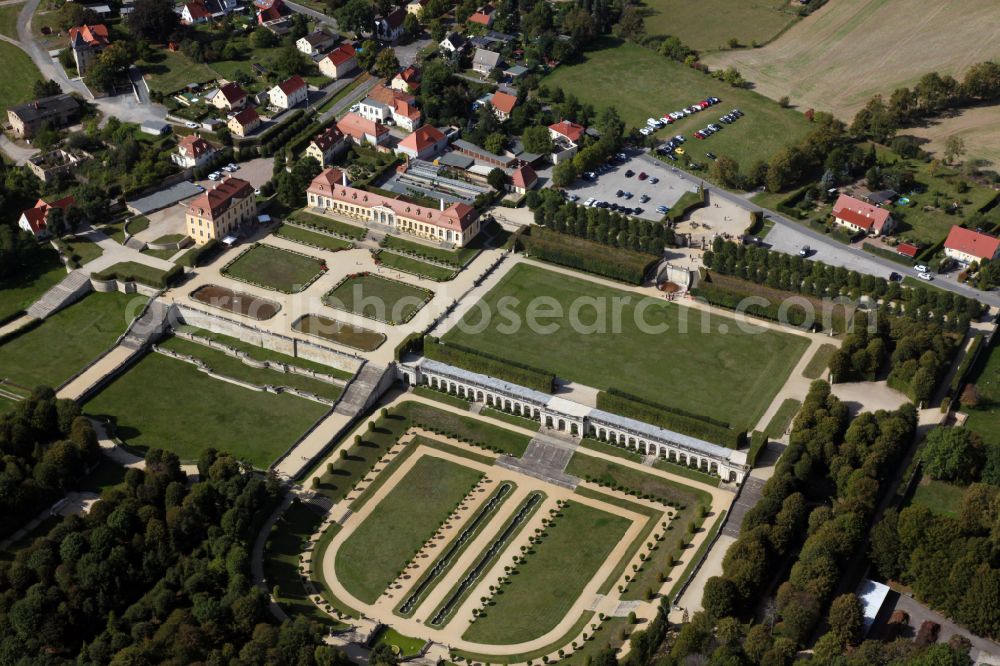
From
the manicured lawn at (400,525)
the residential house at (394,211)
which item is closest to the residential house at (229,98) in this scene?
the residential house at (394,211)

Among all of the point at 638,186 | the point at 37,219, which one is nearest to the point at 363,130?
the point at 638,186

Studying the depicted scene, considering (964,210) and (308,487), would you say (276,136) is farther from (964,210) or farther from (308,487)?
(964,210)

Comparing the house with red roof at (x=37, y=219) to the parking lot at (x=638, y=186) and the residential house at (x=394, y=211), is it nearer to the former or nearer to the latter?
the residential house at (x=394, y=211)

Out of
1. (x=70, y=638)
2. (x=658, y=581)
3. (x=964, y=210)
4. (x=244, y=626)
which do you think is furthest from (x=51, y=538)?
(x=964, y=210)

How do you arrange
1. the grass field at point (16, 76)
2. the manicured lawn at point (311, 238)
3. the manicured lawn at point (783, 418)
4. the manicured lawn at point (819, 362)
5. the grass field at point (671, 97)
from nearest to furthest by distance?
the manicured lawn at point (783, 418), the manicured lawn at point (819, 362), the manicured lawn at point (311, 238), the grass field at point (671, 97), the grass field at point (16, 76)

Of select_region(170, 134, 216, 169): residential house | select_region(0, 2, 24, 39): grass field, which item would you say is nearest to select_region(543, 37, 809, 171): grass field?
select_region(170, 134, 216, 169): residential house

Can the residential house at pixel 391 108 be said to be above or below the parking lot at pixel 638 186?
above
